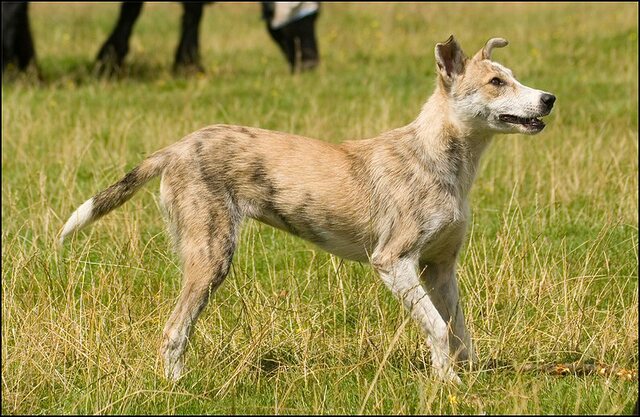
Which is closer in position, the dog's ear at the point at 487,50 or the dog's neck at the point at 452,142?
the dog's neck at the point at 452,142

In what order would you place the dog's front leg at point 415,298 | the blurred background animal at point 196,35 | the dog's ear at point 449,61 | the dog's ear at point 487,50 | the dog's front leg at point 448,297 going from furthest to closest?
the blurred background animal at point 196,35
the dog's ear at point 487,50
the dog's ear at point 449,61
the dog's front leg at point 448,297
the dog's front leg at point 415,298

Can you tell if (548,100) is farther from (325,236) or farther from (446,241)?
(325,236)

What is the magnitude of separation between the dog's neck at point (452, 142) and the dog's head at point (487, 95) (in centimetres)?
4

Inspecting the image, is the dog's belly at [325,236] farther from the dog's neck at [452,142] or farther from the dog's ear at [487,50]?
the dog's ear at [487,50]

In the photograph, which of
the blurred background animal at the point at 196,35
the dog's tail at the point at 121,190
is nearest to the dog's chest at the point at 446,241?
the dog's tail at the point at 121,190

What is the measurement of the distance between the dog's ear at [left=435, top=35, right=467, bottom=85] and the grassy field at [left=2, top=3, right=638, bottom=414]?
975mm

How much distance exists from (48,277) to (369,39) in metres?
14.1

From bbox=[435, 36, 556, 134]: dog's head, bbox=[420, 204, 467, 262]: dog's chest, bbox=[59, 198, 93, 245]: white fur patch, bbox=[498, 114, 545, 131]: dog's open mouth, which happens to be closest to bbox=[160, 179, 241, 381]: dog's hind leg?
bbox=[59, 198, 93, 245]: white fur patch

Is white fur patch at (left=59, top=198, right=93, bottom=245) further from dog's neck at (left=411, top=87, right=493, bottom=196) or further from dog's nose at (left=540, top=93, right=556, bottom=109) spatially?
dog's nose at (left=540, top=93, right=556, bottom=109)

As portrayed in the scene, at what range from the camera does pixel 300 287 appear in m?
6.35

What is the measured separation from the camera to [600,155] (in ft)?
31.5

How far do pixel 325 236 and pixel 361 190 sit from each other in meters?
0.28

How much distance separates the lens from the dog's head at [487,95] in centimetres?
543

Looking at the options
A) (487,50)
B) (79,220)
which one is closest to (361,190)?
(487,50)
